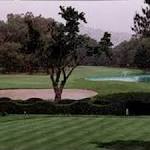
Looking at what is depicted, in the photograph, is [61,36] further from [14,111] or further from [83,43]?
[14,111]

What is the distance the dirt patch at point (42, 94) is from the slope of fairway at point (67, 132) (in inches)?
594

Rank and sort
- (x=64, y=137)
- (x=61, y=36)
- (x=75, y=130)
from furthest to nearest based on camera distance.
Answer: (x=61, y=36), (x=75, y=130), (x=64, y=137)

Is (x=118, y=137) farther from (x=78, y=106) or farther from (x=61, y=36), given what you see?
(x=61, y=36)

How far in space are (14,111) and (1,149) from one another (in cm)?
1148

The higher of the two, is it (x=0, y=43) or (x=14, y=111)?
(x=0, y=43)

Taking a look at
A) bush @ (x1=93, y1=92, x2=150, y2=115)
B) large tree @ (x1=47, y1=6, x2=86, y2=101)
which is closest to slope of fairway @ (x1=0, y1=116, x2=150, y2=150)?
bush @ (x1=93, y1=92, x2=150, y2=115)

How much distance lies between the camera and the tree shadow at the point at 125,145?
14148mm

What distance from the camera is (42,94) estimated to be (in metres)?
39.0

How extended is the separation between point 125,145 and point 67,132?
308 cm

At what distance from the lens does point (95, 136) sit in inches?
637

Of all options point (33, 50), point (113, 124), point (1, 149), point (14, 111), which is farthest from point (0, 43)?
→ point (1, 149)

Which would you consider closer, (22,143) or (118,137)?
(22,143)

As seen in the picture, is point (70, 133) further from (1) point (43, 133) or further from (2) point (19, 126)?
(2) point (19, 126)

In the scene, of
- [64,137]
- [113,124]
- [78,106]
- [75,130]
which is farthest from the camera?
[78,106]
